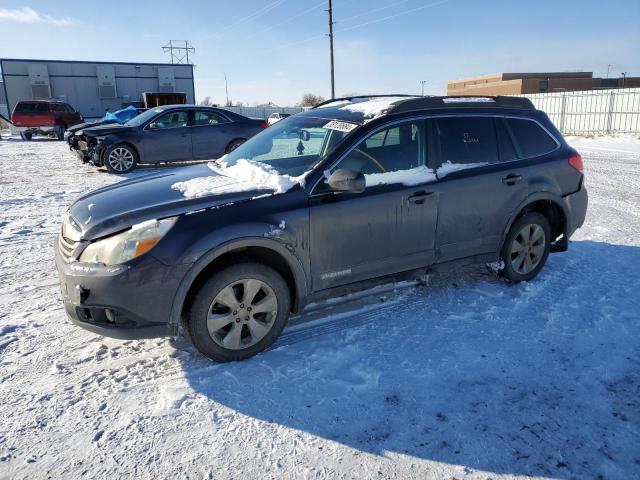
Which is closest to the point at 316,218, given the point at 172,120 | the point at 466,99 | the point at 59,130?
the point at 466,99

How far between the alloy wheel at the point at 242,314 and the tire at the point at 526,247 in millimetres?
2471

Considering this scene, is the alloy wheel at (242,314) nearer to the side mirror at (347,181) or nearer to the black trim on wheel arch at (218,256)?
the black trim on wheel arch at (218,256)

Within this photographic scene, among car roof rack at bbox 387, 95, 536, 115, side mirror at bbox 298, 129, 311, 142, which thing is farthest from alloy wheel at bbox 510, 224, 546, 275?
side mirror at bbox 298, 129, 311, 142

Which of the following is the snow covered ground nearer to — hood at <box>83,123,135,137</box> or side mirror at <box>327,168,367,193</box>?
side mirror at <box>327,168,367,193</box>


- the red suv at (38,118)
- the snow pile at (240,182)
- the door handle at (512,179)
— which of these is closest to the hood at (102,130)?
the snow pile at (240,182)

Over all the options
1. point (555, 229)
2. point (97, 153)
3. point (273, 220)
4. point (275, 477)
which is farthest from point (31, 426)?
point (97, 153)

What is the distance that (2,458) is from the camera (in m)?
2.48

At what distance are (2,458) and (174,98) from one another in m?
33.9

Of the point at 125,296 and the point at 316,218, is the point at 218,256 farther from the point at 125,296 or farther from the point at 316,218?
the point at 316,218

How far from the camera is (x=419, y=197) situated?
3945 mm

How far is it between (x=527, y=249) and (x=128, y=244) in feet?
12.1

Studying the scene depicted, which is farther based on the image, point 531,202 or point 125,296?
point 531,202

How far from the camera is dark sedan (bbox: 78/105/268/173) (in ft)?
36.5

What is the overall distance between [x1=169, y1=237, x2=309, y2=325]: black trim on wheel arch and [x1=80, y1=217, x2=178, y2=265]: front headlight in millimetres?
301
